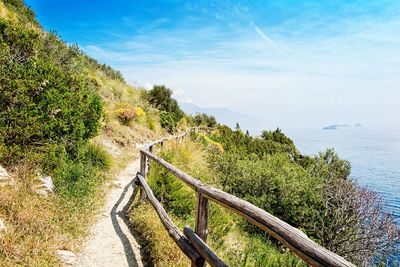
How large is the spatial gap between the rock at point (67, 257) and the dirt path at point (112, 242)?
0.36 ft

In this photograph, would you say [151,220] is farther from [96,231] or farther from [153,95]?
[153,95]

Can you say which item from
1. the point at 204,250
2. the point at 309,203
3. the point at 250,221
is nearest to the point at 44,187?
the point at 204,250

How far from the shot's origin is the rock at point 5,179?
19.1ft

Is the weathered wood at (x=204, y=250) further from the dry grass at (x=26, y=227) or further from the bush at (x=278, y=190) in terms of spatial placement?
the bush at (x=278, y=190)

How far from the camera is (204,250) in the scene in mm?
3928

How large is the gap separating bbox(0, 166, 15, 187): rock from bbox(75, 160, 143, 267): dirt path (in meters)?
1.65

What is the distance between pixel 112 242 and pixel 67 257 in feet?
3.64

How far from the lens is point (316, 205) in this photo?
13.8m

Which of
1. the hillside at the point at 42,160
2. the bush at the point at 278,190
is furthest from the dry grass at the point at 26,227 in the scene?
the bush at the point at 278,190

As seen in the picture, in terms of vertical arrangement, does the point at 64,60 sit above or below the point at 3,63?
above

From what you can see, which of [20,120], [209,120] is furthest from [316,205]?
[209,120]

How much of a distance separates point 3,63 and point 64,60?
29.8 ft

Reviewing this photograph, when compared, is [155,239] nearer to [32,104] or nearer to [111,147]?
[32,104]

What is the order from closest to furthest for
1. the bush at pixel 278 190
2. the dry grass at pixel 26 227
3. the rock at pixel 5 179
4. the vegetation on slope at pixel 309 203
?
the dry grass at pixel 26 227
the rock at pixel 5 179
the vegetation on slope at pixel 309 203
the bush at pixel 278 190
